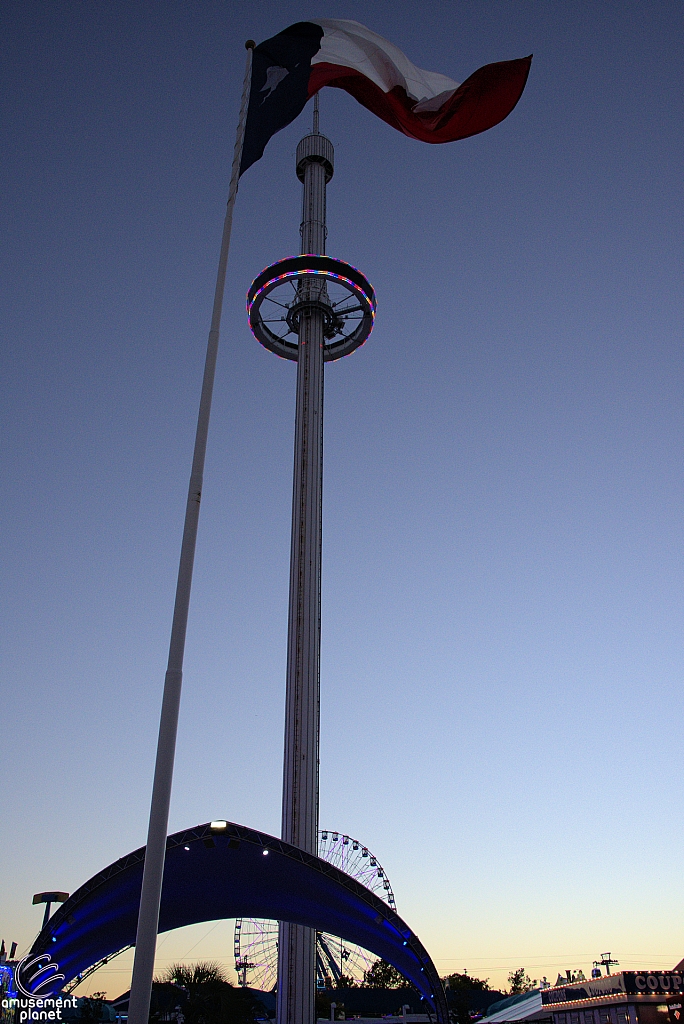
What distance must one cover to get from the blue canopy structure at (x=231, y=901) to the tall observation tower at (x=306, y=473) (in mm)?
3672

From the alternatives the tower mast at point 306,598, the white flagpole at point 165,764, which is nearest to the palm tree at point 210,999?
the tower mast at point 306,598

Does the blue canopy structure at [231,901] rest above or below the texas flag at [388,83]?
below

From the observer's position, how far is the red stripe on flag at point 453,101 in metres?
27.0

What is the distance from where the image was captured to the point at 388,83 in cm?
3059

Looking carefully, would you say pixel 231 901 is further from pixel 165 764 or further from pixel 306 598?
pixel 165 764

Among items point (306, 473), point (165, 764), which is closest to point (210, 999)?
point (306, 473)

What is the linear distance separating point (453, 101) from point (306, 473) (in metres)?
25.3

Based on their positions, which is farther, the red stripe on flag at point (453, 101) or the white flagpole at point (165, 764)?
the red stripe on flag at point (453, 101)

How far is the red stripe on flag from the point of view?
27.0 meters

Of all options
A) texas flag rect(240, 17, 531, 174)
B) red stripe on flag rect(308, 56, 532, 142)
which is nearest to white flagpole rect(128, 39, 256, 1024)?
texas flag rect(240, 17, 531, 174)

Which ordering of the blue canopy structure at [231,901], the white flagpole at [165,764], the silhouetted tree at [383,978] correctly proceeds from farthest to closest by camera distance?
the silhouetted tree at [383,978]
the blue canopy structure at [231,901]
the white flagpole at [165,764]

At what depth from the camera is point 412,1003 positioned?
106m

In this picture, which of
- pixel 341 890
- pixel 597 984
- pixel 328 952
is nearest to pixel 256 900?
pixel 341 890

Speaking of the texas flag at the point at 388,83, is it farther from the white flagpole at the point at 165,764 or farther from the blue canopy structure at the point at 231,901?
the blue canopy structure at the point at 231,901
